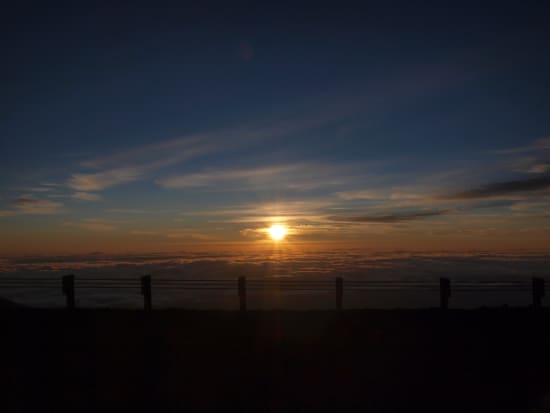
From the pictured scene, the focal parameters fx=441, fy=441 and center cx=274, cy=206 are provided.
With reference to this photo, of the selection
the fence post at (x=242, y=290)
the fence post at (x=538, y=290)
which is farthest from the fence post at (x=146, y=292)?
the fence post at (x=538, y=290)

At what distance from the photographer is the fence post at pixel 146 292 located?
18.9m

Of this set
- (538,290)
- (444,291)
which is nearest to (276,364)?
(444,291)

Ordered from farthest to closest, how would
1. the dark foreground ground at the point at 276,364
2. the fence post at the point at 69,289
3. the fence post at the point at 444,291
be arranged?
1. the fence post at the point at 69,289
2. the fence post at the point at 444,291
3. the dark foreground ground at the point at 276,364

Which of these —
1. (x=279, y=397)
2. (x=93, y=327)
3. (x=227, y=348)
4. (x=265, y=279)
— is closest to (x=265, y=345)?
(x=227, y=348)

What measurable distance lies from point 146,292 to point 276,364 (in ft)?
35.8

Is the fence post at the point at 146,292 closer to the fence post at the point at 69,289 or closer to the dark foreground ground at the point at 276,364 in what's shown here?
the dark foreground ground at the point at 276,364

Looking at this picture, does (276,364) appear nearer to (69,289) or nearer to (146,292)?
(146,292)

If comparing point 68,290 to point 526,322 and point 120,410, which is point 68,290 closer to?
point 120,410

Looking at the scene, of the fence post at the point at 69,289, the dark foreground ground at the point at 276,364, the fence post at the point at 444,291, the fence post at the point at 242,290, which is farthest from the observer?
the fence post at the point at 69,289

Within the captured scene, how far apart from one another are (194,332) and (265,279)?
6505mm

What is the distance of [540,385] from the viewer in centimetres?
866

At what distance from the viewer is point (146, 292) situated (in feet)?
63.8

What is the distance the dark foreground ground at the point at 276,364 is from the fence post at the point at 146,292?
9.13 ft

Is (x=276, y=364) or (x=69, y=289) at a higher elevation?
(x=69, y=289)
